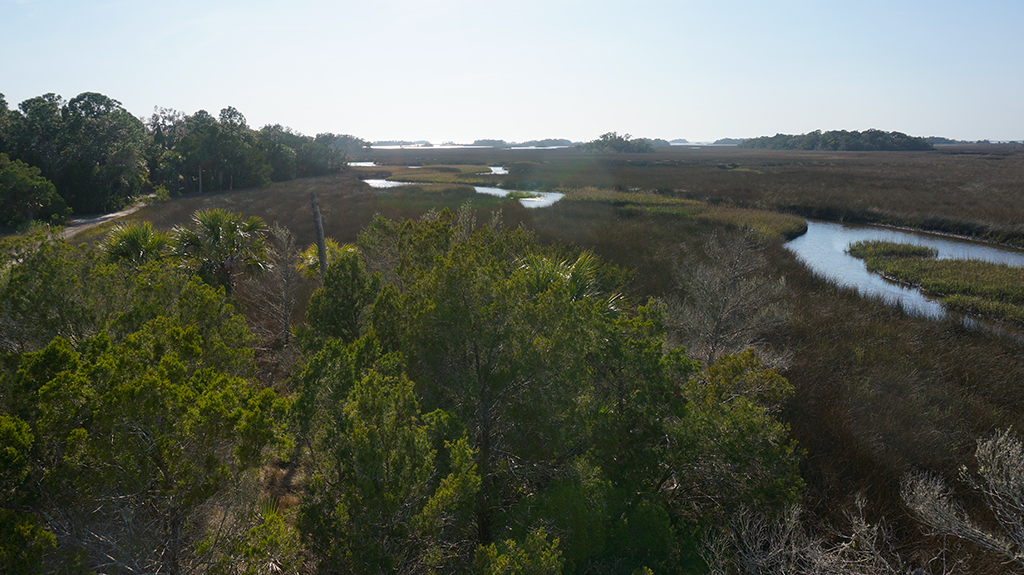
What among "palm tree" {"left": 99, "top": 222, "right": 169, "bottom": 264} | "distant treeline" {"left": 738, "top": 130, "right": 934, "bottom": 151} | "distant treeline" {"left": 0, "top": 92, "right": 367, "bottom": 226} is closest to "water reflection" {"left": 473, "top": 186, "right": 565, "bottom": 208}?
"distant treeline" {"left": 0, "top": 92, "right": 367, "bottom": 226}

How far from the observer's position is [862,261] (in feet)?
69.2

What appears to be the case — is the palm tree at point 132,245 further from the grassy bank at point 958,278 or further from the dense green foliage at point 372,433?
the grassy bank at point 958,278

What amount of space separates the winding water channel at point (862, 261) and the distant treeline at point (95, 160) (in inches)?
1311

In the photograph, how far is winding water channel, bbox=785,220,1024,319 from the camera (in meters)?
16.1

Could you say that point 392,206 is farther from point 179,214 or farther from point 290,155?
point 290,155

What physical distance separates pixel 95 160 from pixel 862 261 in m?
45.5

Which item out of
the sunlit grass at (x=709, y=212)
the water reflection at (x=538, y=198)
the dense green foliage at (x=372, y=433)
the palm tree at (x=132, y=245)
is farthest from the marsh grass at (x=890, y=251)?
the palm tree at (x=132, y=245)

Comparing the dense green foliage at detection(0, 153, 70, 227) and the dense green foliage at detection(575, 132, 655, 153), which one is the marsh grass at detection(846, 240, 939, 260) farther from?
the dense green foliage at detection(575, 132, 655, 153)

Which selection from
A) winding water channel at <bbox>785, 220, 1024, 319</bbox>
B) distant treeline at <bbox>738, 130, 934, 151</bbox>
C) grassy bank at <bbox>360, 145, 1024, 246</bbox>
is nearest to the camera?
winding water channel at <bbox>785, 220, 1024, 319</bbox>

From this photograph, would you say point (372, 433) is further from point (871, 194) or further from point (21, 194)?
point (871, 194)

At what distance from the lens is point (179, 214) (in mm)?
25359

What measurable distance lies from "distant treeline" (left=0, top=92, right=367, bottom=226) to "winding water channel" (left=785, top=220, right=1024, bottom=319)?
109ft

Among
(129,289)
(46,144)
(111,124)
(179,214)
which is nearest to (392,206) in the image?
(179,214)

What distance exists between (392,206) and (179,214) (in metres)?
12.1
